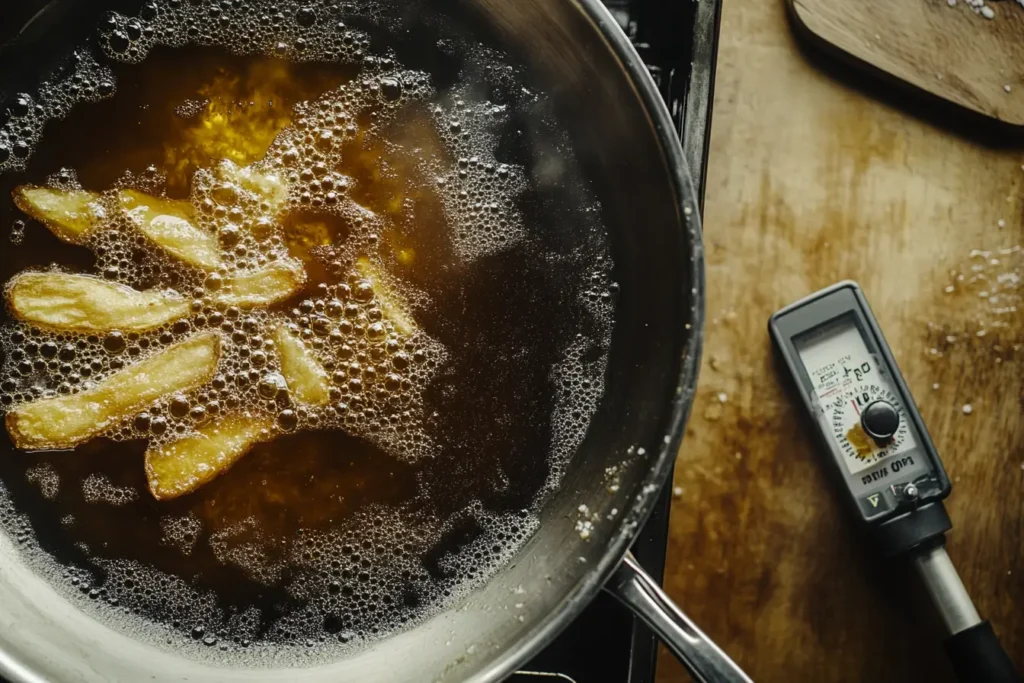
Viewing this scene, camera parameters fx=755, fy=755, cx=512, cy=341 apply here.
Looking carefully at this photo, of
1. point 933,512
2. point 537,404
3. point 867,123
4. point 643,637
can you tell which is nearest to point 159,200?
point 537,404

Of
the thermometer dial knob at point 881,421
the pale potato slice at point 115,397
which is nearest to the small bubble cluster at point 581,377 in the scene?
the thermometer dial knob at point 881,421

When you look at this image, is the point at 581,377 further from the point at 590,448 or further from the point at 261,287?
the point at 261,287

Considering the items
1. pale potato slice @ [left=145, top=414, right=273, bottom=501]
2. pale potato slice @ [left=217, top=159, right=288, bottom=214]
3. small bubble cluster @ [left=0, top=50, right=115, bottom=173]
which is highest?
small bubble cluster @ [left=0, top=50, right=115, bottom=173]

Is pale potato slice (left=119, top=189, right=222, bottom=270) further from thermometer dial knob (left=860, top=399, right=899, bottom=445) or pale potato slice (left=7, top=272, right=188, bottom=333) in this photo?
thermometer dial knob (left=860, top=399, right=899, bottom=445)

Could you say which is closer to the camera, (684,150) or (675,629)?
(675,629)

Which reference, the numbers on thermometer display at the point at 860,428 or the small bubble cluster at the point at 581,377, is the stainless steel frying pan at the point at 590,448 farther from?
the numbers on thermometer display at the point at 860,428

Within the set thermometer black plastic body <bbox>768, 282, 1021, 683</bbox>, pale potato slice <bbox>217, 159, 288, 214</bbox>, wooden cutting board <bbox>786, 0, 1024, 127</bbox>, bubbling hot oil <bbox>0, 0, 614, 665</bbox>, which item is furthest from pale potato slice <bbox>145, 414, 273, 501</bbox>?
wooden cutting board <bbox>786, 0, 1024, 127</bbox>

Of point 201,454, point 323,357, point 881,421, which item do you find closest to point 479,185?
point 323,357
